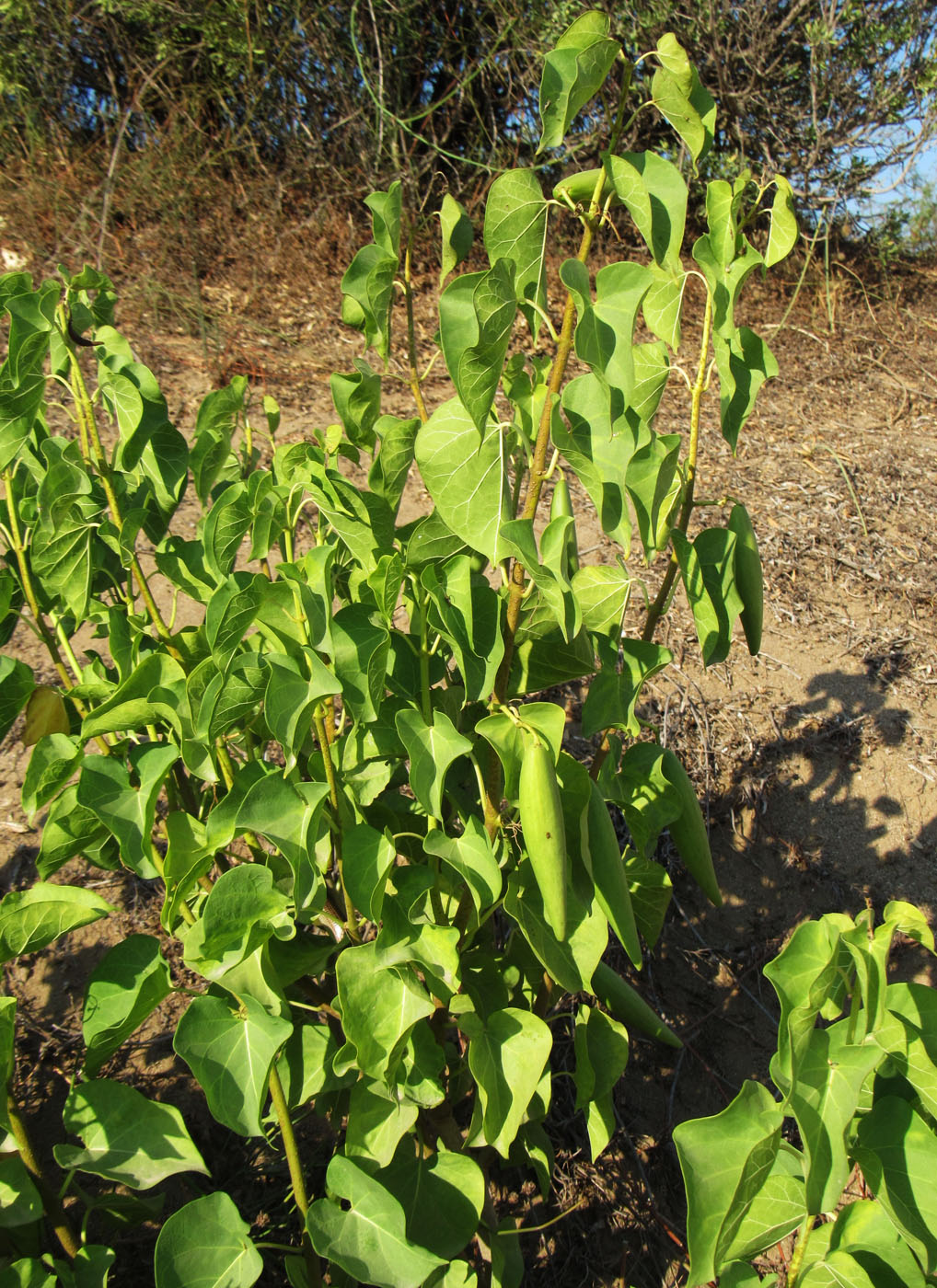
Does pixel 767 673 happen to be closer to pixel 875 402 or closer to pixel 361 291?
pixel 361 291

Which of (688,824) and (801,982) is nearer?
(801,982)

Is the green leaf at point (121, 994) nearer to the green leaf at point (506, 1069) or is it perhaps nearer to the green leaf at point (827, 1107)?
the green leaf at point (506, 1069)

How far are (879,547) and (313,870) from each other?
8.84 feet

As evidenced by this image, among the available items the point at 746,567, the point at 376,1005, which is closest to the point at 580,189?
the point at 746,567

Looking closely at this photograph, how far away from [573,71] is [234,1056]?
3.05 ft

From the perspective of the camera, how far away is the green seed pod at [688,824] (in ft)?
3.49

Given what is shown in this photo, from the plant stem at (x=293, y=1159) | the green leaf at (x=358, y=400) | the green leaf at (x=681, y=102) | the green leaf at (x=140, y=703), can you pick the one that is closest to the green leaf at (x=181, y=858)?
the green leaf at (x=140, y=703)

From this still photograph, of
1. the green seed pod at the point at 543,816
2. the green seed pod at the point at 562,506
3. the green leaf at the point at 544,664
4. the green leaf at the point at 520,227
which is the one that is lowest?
the green seed pod at the point at 543,816

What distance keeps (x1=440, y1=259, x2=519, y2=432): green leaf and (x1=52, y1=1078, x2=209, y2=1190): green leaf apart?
0.79 meters

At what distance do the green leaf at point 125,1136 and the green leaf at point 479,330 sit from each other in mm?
794

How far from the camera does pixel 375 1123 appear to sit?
1.00 metres

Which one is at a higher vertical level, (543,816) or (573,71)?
(573,71)

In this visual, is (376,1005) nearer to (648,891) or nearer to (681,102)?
(648,891)

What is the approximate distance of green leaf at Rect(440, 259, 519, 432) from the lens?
668 mm
